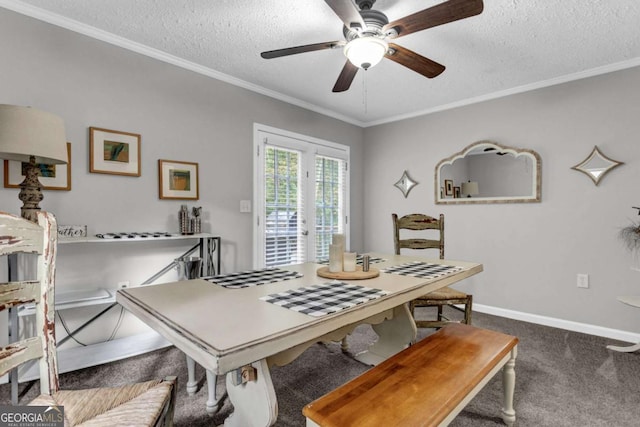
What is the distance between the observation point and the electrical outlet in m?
2.90

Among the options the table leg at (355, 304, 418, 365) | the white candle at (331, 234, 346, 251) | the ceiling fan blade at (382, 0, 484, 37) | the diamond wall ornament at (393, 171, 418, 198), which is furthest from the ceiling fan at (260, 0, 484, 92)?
the diamond wall ornament at (393, 171, 418, 198)

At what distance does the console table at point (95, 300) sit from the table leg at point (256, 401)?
3.67ft

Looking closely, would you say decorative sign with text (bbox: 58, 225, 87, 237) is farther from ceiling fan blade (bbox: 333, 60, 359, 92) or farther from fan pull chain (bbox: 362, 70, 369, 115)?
fan pull chain (bbox: 362, 70, 369, 115)

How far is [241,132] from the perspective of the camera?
3.17 m

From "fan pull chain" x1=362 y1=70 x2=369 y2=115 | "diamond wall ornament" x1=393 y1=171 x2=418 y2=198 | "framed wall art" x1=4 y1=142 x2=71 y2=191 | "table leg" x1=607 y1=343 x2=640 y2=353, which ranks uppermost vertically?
"fan pull chain" x1=362 y1=70 x2=369 y2=115

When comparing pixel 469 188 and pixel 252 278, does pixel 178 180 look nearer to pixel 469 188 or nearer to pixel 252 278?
pixel 252 278

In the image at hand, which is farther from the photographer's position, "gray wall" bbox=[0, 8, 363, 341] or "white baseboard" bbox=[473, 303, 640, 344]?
"white baseboard" bbox=[473, 303, 640, 344]

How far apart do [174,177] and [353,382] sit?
7.28ft

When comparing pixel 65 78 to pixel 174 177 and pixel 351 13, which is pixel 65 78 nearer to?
pixel 174 177

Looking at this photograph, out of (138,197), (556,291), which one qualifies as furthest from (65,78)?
(556,291)

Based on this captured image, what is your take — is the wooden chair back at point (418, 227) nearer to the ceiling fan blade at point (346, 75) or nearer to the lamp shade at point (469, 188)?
the lamp shade at point (469, 188)

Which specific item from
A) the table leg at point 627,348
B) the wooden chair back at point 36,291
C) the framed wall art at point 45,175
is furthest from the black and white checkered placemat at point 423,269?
the framed wall art at point 45,175

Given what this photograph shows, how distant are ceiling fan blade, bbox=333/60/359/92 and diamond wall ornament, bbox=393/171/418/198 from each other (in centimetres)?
203

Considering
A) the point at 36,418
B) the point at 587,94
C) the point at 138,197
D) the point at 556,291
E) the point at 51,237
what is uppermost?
the point at 587,94
